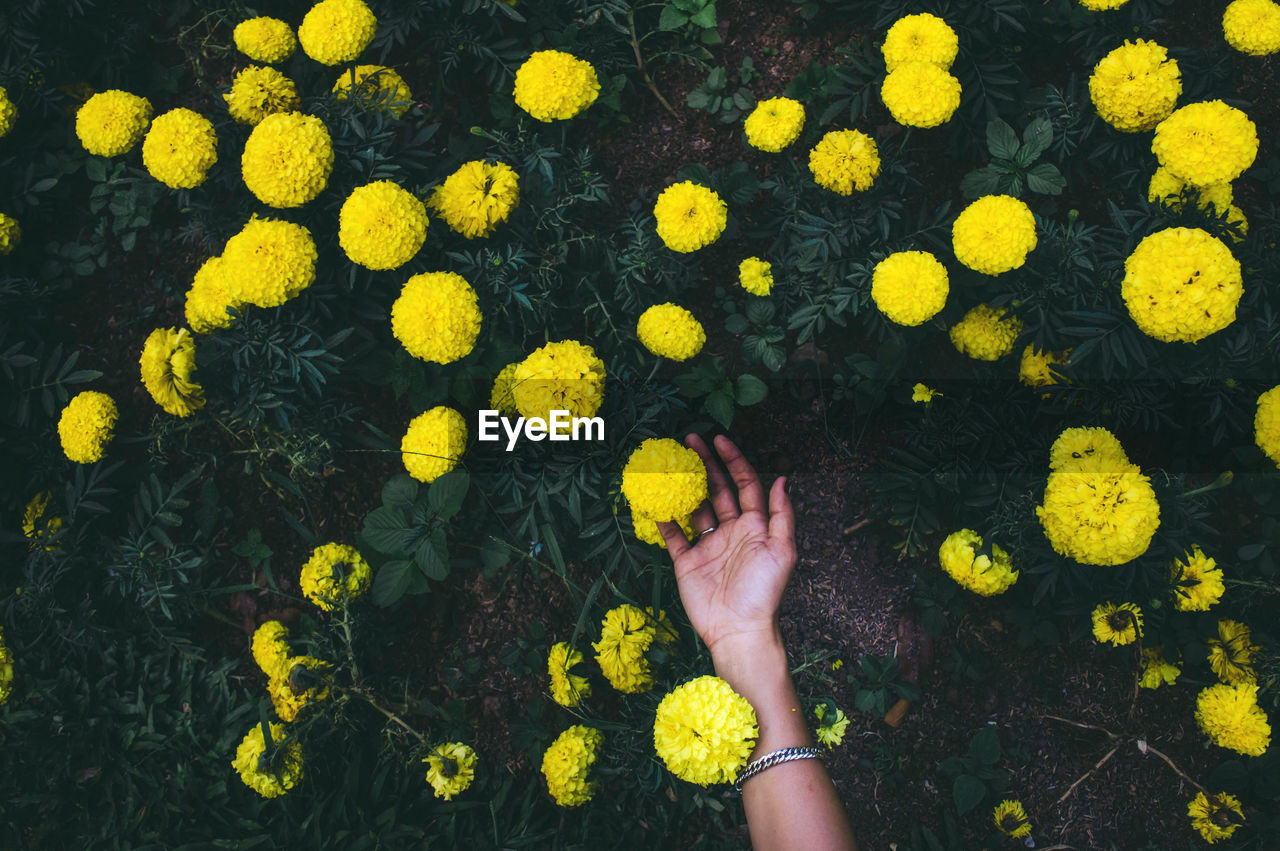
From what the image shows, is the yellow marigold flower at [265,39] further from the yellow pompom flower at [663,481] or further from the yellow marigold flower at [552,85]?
the yellow pompom flower at [663,481]

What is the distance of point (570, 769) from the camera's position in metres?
2.31

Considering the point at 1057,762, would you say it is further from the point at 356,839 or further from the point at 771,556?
the point at 356,839

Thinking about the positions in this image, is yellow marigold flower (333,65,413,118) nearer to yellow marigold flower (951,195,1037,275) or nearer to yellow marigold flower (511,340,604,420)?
yellow marigold flower (511,340,604,420)

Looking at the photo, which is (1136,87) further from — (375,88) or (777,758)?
(375,88)

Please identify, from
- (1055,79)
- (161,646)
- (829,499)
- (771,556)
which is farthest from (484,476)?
(1055,79)

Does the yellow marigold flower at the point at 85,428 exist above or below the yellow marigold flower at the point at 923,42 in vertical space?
below

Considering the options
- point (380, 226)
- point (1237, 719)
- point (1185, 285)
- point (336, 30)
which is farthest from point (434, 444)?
point (1237, 719)

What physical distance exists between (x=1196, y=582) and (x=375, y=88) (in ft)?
10.6

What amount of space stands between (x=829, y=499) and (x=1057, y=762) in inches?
51.2

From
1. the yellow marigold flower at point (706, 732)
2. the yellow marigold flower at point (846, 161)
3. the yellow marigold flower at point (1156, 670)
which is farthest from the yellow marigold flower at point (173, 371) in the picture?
the yellow marigold flower at point (1156, 670)

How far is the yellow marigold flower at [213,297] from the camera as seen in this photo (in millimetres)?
2248

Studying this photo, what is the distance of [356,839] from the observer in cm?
246

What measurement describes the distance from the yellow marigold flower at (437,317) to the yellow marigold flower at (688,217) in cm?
69

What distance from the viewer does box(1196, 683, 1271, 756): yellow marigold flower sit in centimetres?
224
